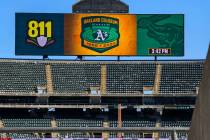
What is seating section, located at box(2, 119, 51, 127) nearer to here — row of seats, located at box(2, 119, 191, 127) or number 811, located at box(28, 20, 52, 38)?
row of seats, located at box(2, 119, 191, 127)

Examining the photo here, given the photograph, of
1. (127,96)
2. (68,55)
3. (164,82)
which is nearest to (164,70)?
(164,82)

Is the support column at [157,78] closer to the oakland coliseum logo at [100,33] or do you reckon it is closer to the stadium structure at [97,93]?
the stadium structure at [97,93]

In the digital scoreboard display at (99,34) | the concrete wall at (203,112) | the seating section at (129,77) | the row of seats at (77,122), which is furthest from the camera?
the digital scoreboard display at (99,34)

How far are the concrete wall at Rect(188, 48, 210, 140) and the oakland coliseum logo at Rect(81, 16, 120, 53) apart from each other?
45.1 metres

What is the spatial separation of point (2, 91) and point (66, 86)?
5.14 m

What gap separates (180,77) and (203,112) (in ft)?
146

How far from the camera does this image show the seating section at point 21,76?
1829 inches

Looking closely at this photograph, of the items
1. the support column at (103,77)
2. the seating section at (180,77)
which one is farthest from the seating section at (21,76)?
the seating section at (180,77)

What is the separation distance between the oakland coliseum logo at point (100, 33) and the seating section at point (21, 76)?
15.7 ft

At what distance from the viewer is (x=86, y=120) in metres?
44.3

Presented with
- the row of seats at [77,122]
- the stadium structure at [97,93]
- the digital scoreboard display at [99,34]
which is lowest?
the row of seats at [77,122]

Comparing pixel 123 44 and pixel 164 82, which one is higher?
pixel 123 44

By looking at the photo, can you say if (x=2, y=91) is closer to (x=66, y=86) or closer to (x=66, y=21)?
(x=66, y=86)

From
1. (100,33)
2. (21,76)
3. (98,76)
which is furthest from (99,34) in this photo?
(21,76)
